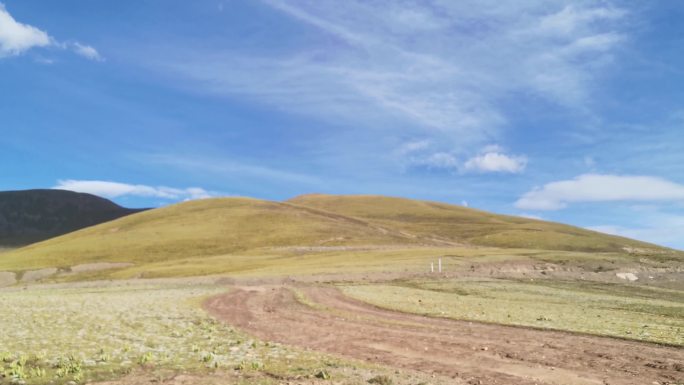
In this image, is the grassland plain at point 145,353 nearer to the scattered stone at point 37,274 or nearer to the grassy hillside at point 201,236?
the scattered stone at point 37,274

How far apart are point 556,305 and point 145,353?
116ft

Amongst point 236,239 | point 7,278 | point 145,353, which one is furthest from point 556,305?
point 236,239

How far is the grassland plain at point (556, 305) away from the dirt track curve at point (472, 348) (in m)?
2.77

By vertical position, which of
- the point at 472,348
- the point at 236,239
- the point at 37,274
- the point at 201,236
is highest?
the point at 201,236

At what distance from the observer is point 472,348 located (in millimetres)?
21500

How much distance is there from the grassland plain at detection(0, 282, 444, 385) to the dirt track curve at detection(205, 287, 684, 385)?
2.11 m

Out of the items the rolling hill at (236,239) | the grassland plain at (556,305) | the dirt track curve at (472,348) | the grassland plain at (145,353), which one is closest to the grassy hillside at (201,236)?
the rolling hill at (236,239)

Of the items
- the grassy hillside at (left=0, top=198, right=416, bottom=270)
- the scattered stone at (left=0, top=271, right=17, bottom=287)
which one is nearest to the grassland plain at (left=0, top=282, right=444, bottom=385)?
the scattered stone at (left=0, top=271, right=17, bottom=287)

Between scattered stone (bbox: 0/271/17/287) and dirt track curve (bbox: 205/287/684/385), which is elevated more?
dirt track curve (bbox: 205/287/684/385)

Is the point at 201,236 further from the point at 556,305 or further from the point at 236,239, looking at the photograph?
the point at 556,305

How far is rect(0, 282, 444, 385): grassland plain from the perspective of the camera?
1570cm

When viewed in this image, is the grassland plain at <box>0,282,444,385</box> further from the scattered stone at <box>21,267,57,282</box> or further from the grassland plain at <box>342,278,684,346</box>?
the scattered stone at <box>21,267,57,282</box>

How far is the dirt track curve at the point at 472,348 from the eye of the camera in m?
17.1

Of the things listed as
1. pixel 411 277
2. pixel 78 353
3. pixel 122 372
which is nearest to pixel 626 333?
pixel 122 372
